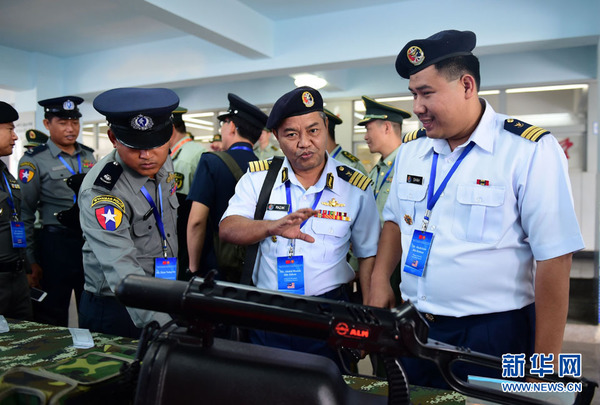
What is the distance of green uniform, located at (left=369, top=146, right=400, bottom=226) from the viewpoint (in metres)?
3.20

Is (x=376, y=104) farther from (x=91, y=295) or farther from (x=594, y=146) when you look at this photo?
(x=594, y=146)

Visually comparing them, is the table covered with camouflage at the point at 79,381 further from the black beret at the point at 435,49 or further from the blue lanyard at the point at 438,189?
the black beret at the point at 435,49

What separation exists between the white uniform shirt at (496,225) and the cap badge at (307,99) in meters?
0.54

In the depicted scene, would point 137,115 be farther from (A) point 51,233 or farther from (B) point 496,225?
(A) point 51,233

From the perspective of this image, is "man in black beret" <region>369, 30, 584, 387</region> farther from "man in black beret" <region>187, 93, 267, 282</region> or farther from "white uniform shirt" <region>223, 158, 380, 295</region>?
"man in black beret" <region>187, 93, 267, 282</region>

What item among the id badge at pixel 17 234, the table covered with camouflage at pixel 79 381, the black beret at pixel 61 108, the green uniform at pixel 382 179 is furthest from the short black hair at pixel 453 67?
the black beret at pixel 61 108

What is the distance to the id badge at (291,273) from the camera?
156cm

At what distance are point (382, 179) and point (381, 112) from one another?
679 millimetres

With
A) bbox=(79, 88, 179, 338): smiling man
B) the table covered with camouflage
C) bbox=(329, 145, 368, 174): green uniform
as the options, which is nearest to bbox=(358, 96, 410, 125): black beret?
bbox=(329, 145, 368, 174): green uniform

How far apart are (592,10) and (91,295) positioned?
4972mm

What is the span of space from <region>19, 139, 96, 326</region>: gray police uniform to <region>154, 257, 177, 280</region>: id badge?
70.8 inches

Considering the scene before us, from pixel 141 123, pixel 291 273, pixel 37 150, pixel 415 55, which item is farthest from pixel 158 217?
pixel 37 150

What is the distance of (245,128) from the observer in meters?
2.63

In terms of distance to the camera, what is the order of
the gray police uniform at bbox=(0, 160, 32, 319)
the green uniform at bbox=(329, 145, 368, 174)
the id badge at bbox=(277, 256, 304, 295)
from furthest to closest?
the green uniform at bbox=(329, 145, 368, 174) < the gray police uniform at bbox=(0, 160, 32, 319) < the id badge at bbox=(277, 256, 304, 295)
